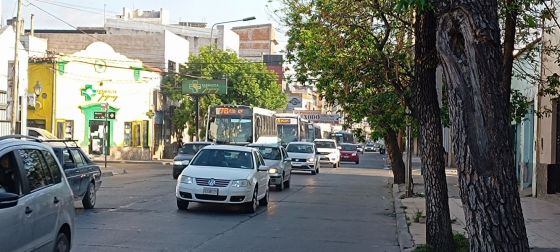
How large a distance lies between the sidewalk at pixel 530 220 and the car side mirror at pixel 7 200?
286 inches

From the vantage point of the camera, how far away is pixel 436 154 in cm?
1075

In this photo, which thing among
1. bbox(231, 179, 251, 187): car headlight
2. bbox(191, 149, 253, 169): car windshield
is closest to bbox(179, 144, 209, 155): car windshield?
bbox(191, 149, 253, 169): car windshield

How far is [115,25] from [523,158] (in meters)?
64.0

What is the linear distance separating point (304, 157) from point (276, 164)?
11763 millimetres

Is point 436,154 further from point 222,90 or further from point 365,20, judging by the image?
point 222,90

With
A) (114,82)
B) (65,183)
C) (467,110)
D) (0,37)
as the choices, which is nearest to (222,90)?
(114,82)

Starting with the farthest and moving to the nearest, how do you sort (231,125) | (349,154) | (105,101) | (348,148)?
(348,148) → (349,154) → (105,101) → (231,125)

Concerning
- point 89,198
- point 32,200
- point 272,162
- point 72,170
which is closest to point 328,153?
point 272,162

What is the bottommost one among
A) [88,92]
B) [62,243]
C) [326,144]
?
[62,243]

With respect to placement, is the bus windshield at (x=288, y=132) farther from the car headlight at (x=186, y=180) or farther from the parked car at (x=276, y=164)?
the car headlight at (x=186, y=180)

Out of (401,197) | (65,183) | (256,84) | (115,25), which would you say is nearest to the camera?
(65,183)

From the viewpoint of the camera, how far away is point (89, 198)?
56.2ft

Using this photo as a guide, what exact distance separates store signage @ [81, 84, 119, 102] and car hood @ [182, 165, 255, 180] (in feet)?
108

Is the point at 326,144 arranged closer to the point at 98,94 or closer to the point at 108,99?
the point at 108,99
